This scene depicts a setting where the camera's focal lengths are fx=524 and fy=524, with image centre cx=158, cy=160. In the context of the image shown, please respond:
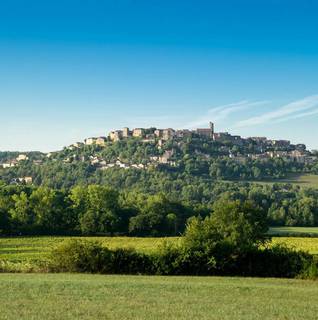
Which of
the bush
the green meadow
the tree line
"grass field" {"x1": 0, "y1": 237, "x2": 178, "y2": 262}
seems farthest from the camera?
the tree line

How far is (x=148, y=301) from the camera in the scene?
58.7 feet

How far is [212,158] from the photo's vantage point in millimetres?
195500

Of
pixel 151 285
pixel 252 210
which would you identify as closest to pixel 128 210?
pixel 252 210

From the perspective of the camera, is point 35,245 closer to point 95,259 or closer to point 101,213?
point 101,213

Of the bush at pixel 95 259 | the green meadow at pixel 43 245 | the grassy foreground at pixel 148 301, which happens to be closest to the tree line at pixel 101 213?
the green meadow at pixel 43 245

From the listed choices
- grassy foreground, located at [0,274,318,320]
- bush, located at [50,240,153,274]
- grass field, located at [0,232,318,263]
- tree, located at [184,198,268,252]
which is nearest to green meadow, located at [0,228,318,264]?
grass field, located at [0,232,318,263]

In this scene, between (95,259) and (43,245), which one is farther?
(43,245)

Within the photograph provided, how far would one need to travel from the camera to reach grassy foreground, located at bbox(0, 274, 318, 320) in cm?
1522

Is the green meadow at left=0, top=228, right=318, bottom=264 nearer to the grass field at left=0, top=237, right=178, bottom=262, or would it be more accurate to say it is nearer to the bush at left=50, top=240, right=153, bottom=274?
the grass field at left=0, top=237, right=178, bottom=262

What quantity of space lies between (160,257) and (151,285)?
703 centimetres

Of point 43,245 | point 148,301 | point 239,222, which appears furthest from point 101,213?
point 148,301

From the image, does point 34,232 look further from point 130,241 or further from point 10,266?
point 10,266

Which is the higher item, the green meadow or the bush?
the bush

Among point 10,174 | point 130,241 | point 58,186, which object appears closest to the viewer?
point 130,241
